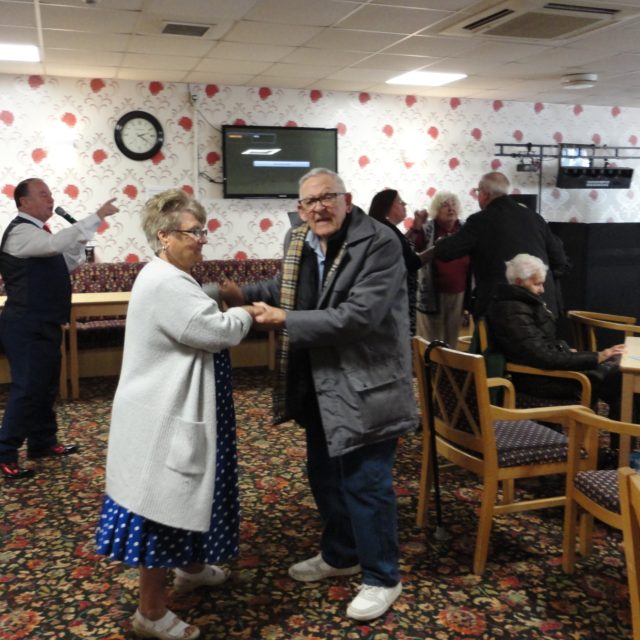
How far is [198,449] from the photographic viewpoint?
6.44ft

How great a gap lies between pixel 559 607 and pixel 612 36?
394 centimetres

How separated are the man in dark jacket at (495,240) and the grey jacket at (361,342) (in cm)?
210

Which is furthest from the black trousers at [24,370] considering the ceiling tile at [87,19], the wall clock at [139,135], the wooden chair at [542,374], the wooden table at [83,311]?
the wall clock at [139,135]

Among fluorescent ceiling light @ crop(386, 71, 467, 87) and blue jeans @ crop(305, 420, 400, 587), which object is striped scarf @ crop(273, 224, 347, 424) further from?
fluorescent ceiling light @ crop(386, 71, 467, 87)

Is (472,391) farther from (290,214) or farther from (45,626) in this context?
(290,214)

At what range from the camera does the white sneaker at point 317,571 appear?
2.56 metres

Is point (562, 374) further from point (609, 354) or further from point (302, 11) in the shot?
point (302, 11)

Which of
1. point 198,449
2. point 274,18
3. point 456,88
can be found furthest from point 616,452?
point 456,88

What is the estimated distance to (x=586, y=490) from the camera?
241cm

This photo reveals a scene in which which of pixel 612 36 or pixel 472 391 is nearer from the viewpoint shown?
pixel 472 391

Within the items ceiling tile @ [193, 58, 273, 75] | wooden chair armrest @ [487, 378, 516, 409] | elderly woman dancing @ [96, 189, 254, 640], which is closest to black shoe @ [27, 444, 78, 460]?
elderly woman dancing @ [96, 189, 254, 640]

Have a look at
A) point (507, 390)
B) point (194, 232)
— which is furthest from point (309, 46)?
point (194, 232)

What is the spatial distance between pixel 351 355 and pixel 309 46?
3553 millimetres

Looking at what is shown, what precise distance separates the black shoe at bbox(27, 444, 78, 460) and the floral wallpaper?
113 inches
